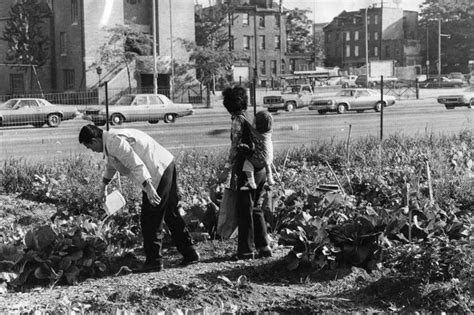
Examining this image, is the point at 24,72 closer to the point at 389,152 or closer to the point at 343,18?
the point at 343,18

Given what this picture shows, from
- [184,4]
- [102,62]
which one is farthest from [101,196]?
[184,4]

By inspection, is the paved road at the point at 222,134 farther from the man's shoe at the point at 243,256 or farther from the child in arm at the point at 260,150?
the man's shoe at the point at 243,256

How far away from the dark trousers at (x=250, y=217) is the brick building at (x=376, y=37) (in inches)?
1552

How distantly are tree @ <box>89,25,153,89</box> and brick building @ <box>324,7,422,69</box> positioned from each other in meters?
14.7

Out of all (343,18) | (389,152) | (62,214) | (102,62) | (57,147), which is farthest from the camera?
(343,18)

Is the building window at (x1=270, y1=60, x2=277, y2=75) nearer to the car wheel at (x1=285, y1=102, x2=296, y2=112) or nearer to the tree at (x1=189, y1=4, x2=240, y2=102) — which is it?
the tree at (x1=189, y1=4, x2=240, y2=102)

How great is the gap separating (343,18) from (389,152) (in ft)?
192

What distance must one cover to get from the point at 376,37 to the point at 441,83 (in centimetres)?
1261

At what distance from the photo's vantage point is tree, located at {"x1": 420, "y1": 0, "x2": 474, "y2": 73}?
30859 mm

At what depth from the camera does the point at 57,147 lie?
18.5 metres

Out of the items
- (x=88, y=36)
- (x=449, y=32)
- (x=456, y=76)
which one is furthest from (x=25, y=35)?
(x=456, y=76)

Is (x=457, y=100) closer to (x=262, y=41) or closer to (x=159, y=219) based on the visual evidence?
(x=159, y=219)

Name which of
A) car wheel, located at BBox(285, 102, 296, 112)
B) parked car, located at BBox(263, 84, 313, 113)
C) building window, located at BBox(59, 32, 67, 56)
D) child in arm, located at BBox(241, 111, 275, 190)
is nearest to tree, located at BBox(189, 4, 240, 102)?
parked car, located at BBox(263, 84, 313, 113)

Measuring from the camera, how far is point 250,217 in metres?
6.46
